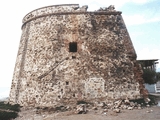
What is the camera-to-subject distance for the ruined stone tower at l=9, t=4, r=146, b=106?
10.5 metres

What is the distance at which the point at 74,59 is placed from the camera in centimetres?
1096

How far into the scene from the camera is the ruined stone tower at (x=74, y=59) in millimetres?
10539

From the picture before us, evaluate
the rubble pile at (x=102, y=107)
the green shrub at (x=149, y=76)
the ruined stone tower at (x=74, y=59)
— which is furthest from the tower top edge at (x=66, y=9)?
the green shrub at (x=149, y=76)

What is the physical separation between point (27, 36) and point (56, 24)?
232 cm

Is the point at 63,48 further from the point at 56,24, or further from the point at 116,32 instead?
the point at 116,32

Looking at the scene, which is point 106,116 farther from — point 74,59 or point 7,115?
point 7,115

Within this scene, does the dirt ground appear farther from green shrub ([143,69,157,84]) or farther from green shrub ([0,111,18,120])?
green shrub ([143,69,157,84])

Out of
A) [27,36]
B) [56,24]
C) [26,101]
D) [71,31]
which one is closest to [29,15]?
[27,36]

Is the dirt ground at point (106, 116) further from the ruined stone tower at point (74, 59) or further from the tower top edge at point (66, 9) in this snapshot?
the tower top edge at point (66, 9)

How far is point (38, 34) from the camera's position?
A: 39.1 feet

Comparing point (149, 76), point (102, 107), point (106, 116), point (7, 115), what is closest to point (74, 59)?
point (102, 107)

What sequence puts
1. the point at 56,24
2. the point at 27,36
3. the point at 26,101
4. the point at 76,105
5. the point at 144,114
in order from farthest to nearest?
the point at 27,36
the point at 56,24
the point at 26,101
the point at 76,105
the point at 144,114

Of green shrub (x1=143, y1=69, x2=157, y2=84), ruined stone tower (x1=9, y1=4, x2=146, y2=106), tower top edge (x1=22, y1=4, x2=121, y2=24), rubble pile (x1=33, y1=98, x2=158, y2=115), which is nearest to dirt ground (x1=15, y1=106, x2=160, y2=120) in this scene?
rubble pile (x1=33, y1=98, x2=158, y2=115)

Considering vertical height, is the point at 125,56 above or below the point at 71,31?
below
